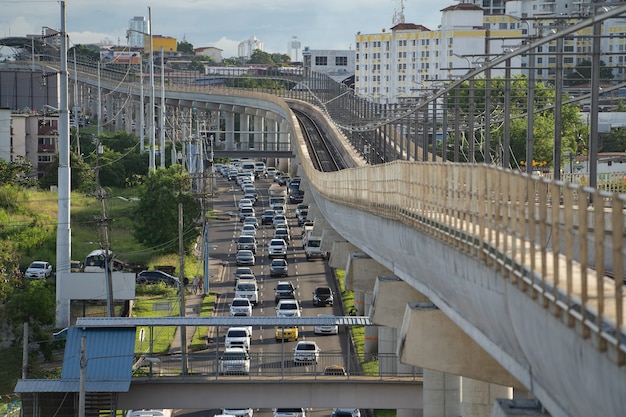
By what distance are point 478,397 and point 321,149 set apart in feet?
204

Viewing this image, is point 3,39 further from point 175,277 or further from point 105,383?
point 105,383

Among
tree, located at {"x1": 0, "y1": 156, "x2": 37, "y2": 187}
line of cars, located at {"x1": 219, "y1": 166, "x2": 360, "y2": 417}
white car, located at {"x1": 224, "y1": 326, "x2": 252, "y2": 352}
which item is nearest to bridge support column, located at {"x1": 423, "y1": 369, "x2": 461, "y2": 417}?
line of cars, located at {"x1": 219, "y1": 166, "x2": 360, "y2": 417}

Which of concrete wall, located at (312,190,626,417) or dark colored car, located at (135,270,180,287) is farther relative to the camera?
dark colored car, located at (135,270,180,287)

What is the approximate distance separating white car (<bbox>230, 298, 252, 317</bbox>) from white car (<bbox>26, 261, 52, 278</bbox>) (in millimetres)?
8791

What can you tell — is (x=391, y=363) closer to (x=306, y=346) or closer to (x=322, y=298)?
(x=306, y=346)

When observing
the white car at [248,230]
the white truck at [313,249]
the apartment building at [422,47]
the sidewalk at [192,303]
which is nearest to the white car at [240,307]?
the sidewalk at [192,303]

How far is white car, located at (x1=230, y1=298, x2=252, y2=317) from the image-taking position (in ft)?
184

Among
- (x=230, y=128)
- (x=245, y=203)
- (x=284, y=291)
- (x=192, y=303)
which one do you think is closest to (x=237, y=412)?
(x=192, y=303)

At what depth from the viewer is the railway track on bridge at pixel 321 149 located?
265 feet

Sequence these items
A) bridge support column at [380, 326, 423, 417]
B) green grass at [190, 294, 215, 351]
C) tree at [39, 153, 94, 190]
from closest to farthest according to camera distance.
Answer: bridge support column at [380, 326, 423, 417], green grass at [190, 294, 215, 351], tree at [39, 153, 94, 190]

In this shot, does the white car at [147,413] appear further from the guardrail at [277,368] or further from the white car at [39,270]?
the white car at [39,270]

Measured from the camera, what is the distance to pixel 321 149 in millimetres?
90062

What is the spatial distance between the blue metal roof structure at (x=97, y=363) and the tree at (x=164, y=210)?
37.4m

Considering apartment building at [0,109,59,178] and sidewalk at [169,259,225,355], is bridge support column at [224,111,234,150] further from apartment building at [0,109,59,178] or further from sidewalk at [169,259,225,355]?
sidewalk at [169,259,225,355]
